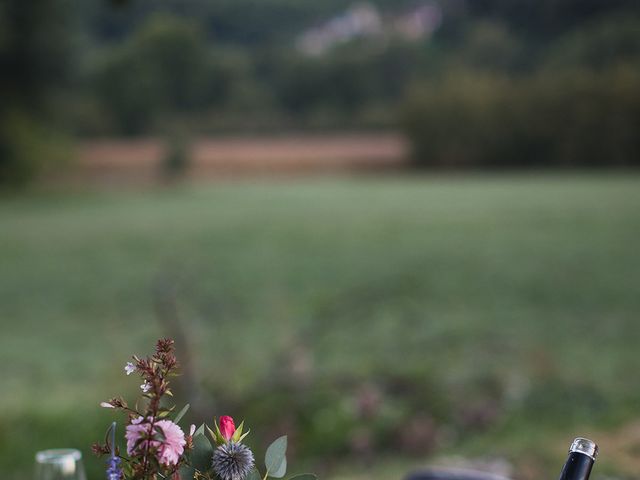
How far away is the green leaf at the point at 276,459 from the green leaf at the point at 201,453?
0.05 m

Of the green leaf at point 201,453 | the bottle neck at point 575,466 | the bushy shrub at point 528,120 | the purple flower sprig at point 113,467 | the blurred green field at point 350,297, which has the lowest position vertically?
the purple flower sprig at point 113,467

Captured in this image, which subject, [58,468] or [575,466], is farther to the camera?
[58,468]

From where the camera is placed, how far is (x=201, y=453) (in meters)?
0.81

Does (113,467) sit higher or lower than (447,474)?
lower

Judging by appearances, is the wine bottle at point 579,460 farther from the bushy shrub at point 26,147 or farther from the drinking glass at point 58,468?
the bushy shrub at point 26,147

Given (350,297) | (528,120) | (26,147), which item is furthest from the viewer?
(26,147)

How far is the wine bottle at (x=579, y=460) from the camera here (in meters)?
0.85

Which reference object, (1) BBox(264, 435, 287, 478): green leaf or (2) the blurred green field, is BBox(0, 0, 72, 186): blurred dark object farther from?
(1) BBox(264, 435, 287, 478): green leaf

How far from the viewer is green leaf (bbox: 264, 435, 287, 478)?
836 millimetres

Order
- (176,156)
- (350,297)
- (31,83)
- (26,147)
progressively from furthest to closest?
(26,147) → (31,83) → (176,156) → (350,297)

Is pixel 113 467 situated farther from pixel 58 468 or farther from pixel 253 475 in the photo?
pixel 58 468

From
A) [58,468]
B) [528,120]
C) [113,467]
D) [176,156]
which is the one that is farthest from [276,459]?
[176,156]

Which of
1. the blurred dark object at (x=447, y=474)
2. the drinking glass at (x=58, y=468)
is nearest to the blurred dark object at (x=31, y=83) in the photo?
the blurred dark object at (x=447, y=474)

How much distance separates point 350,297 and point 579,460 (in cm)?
640
